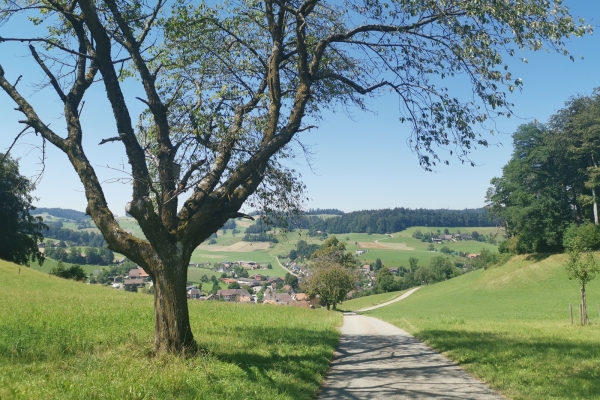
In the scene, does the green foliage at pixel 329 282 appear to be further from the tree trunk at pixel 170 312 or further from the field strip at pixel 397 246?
the field strip at pixel 397 246

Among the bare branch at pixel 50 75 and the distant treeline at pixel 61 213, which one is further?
the distant treeline at pixel 61 213

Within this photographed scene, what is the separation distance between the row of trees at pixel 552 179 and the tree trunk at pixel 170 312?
65224mm

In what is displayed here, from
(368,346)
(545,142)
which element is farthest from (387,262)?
(368,346)

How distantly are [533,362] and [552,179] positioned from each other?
2579 inches

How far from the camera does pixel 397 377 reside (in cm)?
900

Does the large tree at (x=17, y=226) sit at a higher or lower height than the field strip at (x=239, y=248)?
higher

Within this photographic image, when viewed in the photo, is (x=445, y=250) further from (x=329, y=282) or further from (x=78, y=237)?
(x=78, y=237)

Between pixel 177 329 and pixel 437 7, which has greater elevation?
pixel 437 7

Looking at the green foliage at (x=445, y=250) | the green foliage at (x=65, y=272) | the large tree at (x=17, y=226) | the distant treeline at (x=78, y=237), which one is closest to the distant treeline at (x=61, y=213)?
the distant treeline at (x=78, y=237)

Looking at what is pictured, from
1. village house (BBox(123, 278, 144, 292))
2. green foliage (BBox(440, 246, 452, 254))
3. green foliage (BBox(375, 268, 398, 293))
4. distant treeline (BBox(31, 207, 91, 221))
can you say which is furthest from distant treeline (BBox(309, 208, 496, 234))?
distant treeline (BBox(31, 207, 91, 221))

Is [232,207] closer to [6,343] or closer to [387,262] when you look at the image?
[6,343]

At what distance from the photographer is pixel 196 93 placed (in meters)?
10.1

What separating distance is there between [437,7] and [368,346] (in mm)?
10123

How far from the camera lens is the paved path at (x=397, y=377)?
7.60 meters
